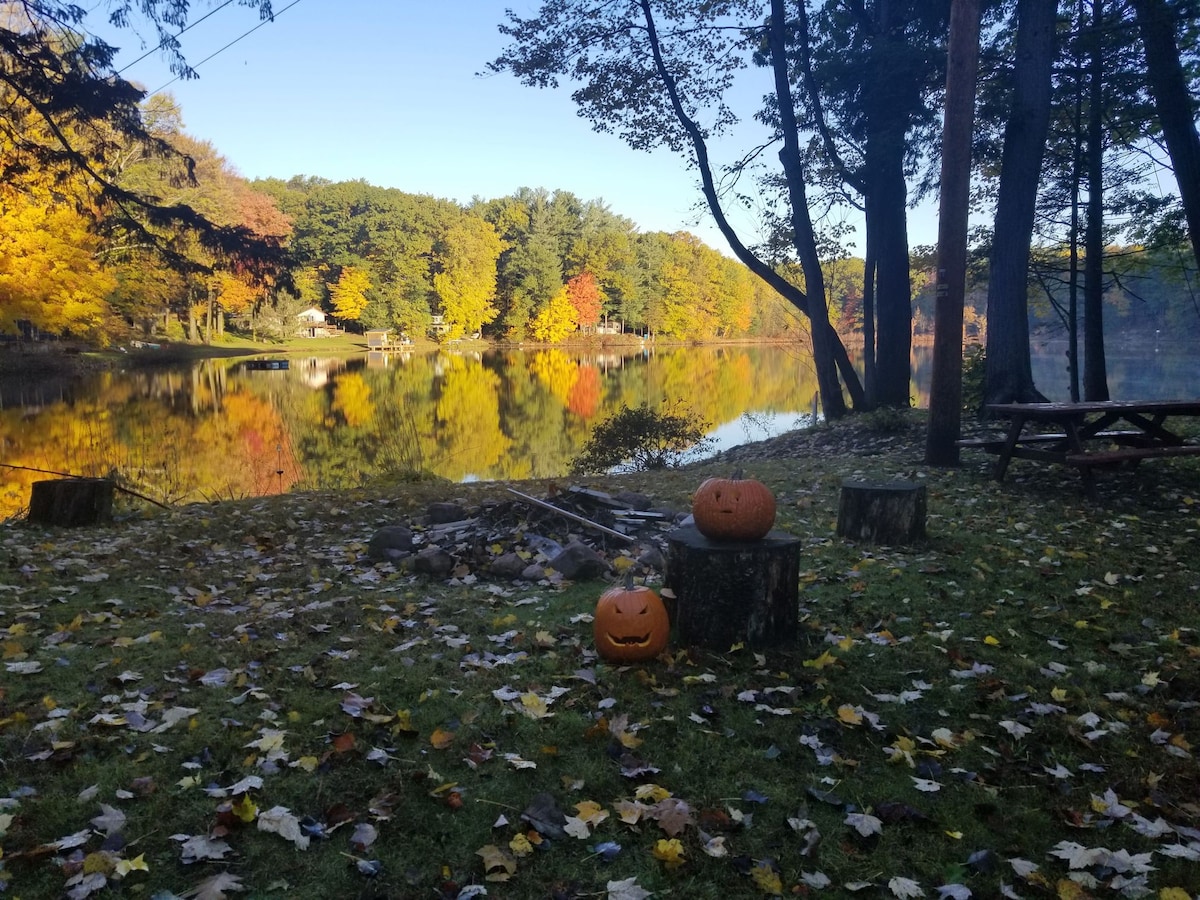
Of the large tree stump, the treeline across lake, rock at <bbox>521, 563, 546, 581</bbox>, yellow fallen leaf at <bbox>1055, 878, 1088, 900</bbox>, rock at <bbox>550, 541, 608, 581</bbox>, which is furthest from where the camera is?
the treeline across lake

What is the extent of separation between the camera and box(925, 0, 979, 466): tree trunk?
9.39 metres

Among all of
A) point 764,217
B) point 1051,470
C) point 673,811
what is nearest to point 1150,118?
point 764,217

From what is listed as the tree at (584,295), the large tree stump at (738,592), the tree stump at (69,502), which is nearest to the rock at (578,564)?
the large tree stump at (738,592)

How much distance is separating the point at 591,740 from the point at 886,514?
4490 millimetres

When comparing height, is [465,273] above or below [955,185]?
above

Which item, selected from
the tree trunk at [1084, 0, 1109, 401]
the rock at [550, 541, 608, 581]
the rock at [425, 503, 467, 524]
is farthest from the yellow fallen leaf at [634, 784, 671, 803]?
the tree trunk at [1084, 0, 1109, 401]

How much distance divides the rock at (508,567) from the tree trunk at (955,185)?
6149mm

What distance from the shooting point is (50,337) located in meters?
41.9

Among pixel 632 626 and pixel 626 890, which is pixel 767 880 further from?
pixel 632 626

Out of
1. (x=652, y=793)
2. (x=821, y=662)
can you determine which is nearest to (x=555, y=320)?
(x=821, y=662)

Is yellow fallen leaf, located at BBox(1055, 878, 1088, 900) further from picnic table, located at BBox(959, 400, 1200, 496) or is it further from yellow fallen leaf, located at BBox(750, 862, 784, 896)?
picnic table, located at BBox(959, 400, 1200, 496)

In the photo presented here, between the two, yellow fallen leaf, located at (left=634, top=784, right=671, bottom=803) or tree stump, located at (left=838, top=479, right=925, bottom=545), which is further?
tree stump, located at (left=838, top=479, right=925, bottom=545)

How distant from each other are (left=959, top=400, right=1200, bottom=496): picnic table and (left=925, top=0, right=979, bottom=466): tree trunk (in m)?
1.10

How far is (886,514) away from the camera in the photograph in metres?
7.04
